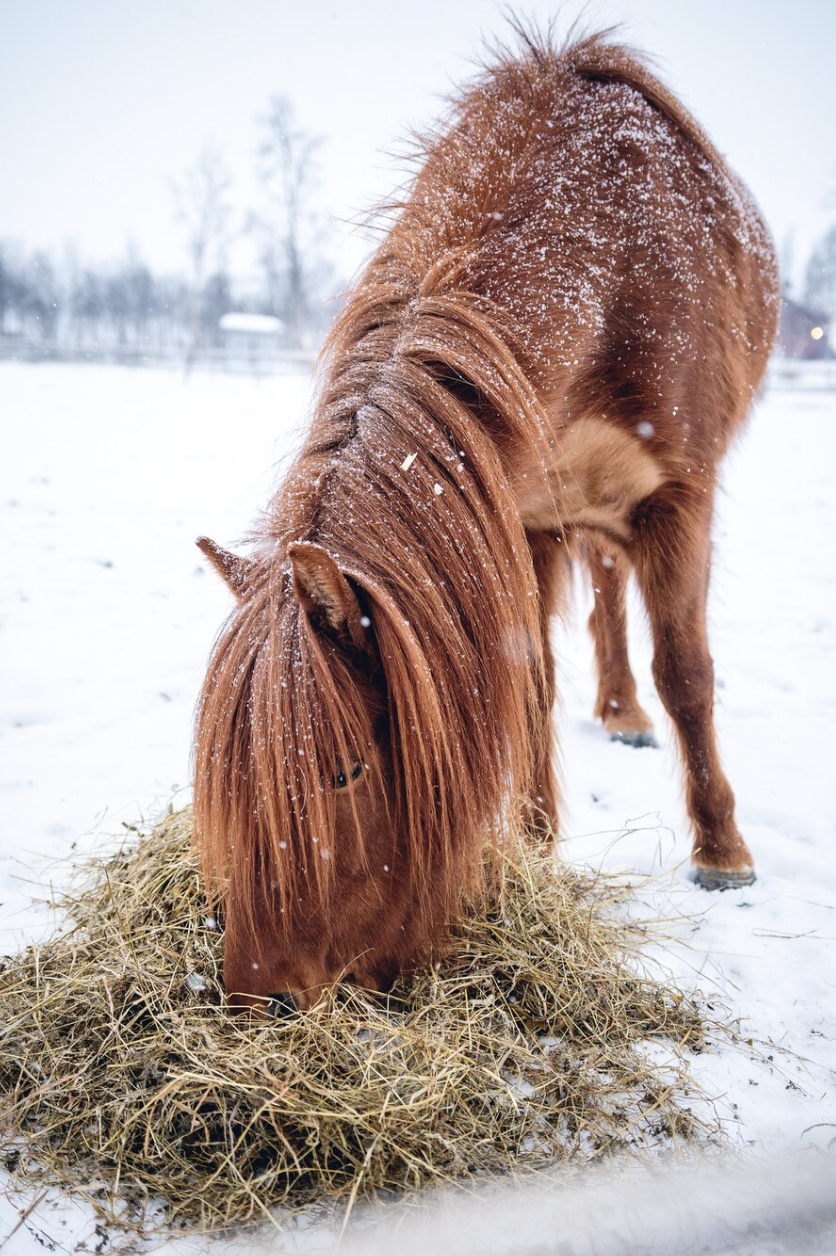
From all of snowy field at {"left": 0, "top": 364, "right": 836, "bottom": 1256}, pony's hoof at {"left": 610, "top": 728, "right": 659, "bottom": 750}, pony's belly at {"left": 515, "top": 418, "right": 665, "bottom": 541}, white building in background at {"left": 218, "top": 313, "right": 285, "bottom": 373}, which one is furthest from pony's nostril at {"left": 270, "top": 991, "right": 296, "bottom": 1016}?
white building in background at {"left": 218, "top": 313, "right": 285, "bottom": 373}

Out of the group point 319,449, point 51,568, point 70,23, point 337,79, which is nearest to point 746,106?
point 337,79

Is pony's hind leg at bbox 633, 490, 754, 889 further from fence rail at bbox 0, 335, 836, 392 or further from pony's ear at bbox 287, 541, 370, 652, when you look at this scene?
fence rail at bbox 0, 335, 836, 392

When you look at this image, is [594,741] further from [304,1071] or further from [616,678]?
[304,1071]

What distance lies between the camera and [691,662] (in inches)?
94.8

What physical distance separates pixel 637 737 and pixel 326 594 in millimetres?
2695

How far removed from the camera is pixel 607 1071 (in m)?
1.58

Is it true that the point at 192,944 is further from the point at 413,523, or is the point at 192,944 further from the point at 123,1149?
the point at 413,523

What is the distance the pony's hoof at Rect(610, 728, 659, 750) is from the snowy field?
9 centimetres

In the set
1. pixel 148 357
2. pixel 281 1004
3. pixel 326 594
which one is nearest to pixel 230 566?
pixel 326 594

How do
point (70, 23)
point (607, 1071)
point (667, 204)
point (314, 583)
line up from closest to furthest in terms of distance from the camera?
point (314, 583)
point (607, 1071)
point (667, 204)
point (70, 23)

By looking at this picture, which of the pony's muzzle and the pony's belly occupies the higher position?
the pony's belly

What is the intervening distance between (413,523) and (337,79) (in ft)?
16.4

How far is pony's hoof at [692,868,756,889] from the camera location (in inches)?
94.3

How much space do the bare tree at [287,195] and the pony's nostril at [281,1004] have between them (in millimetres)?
16344
